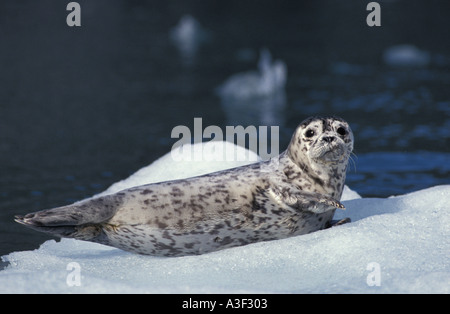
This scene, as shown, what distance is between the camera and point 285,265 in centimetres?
406

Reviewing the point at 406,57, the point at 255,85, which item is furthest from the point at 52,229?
the point at 406,57

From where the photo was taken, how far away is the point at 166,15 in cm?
1909

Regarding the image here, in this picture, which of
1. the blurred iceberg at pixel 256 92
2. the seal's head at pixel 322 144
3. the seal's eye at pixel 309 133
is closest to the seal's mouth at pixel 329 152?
the seal's head at pixel 322 144

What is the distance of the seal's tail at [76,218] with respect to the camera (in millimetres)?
4156

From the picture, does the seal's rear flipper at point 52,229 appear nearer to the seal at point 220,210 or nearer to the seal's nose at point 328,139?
the seal at point 220,210

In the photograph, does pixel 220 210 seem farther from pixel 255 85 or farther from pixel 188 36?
pixel 188 36

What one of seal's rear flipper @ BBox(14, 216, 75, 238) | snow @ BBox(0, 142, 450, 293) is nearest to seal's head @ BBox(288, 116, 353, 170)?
snow @ BBox(0, 142, 450, 293)

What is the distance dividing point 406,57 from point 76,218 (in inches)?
403

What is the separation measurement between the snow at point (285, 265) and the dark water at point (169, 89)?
0.89 m

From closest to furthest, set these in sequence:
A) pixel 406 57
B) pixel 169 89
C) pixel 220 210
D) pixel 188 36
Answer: pixel 220 210 < pixel 169 89 < pixel 406 57 < pixel 188 36

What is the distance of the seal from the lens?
434cm

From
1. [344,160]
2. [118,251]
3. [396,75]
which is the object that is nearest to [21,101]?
[396,75]

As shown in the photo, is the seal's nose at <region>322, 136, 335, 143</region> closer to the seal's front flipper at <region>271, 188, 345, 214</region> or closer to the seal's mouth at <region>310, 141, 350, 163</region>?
the seal's mouth at <region>310, 141, 350, 163</region>

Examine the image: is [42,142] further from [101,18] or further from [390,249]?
[101,18]
